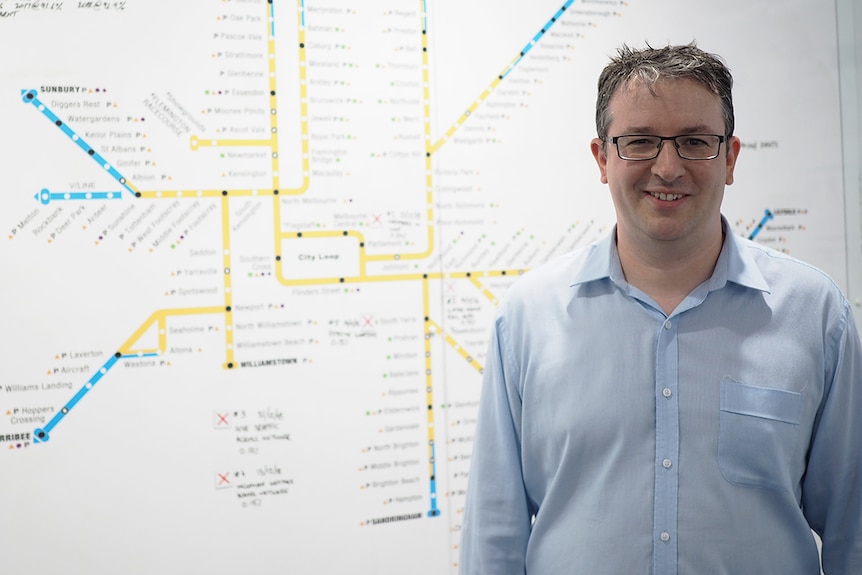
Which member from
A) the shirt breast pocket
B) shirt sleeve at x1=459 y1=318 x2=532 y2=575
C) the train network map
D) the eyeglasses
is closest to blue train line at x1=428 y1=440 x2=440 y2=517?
the train network map

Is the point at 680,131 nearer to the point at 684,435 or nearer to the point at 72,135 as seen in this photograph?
the point at 684,435

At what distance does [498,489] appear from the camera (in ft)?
4.07

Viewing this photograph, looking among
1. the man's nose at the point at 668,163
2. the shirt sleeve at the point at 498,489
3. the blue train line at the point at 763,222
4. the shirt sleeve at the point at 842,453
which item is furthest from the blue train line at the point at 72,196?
the blue train line at the point at 763,222

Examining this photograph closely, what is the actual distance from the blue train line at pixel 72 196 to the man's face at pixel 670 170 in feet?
3.62

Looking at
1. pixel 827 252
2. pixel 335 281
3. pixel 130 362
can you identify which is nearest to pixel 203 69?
pixel 335 281

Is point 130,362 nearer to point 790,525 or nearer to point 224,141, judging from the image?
point 224,141

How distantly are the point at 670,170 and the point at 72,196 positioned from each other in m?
1.25

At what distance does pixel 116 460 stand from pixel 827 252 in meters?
2.01

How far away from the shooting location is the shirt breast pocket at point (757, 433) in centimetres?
112

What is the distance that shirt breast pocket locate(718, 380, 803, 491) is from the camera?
1.12 metres

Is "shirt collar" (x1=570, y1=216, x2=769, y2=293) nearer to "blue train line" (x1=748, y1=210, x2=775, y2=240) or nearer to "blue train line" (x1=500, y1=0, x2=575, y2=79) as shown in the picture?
"blue train line" (x1=500, y1=0, x2=575, y2=79)

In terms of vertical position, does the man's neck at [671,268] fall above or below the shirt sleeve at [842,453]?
above

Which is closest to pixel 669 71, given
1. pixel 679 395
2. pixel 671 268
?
pixel 671 268

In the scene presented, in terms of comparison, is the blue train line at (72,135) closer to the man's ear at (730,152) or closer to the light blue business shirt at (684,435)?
the light blue business shirt at (684,435)
